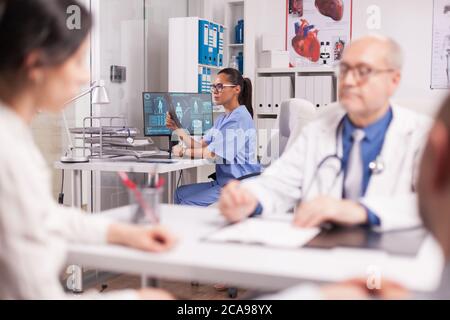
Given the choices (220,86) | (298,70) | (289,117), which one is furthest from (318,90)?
(289,117)

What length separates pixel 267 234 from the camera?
55.6 inches

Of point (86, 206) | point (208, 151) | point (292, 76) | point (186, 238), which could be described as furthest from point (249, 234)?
point (292, 76)

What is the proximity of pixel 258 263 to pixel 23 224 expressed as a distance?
460 mm

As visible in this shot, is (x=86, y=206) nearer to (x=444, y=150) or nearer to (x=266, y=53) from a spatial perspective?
(x=266, y=53)

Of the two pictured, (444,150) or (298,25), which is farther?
(298,25)

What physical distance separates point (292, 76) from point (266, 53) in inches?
13.6

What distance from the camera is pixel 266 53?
19.0 ft

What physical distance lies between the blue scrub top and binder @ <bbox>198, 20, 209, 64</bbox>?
131cm

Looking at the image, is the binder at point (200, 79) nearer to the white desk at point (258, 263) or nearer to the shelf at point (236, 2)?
the shelf at point (236, 2)

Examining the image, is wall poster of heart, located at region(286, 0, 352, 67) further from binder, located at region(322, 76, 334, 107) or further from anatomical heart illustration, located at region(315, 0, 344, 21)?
binder, located at region(322, 76, 334, 107)

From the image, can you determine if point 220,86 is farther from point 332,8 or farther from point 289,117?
point 332,8

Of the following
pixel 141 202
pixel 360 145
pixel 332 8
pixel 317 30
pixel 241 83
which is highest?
pixel 332 8

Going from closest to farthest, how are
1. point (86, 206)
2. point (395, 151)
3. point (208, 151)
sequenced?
point (395, 151), point (208, 151), point (86, 206)

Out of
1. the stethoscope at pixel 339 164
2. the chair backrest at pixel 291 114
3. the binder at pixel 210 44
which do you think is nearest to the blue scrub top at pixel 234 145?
the chair backrest at pixel 291 114
